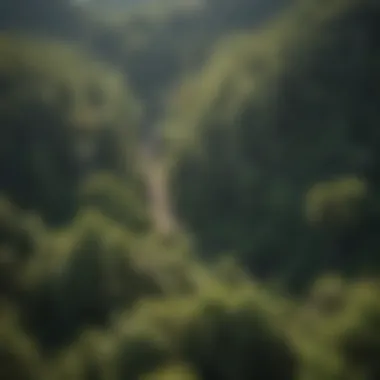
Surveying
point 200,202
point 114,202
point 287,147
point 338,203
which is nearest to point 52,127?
point 114,202

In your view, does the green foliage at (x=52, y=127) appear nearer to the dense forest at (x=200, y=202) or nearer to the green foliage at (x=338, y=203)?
the dense forest at (x=200, y=202)

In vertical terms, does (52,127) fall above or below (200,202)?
above

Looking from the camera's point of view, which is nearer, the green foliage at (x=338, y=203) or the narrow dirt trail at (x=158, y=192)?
the green foliage at (x=338, y=203)

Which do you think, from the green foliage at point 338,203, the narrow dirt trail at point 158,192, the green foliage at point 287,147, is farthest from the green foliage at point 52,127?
the green foliage at point 338,203

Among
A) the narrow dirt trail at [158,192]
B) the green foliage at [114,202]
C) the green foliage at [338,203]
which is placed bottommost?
the green foliage at [338,203]

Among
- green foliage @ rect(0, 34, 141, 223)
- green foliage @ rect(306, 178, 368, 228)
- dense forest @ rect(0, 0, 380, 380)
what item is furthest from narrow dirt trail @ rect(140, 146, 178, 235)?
green foliage @ rect(306, 178, 368, 228)

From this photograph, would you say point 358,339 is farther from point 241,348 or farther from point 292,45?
point 292,45

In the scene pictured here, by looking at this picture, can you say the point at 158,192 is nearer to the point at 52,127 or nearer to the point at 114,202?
the point at 114,202

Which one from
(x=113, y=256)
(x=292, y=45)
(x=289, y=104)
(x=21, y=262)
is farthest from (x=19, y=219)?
(x=292, y=45)
